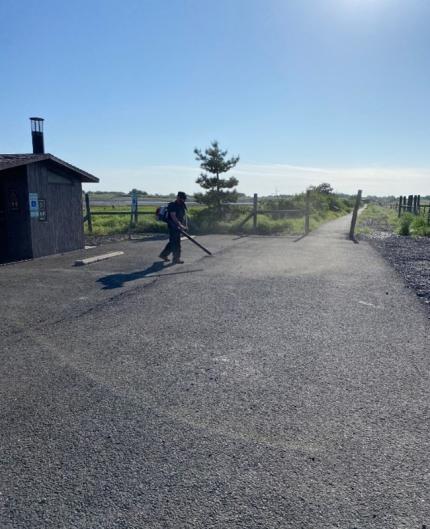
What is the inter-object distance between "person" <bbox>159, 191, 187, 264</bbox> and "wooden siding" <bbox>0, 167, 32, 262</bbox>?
426 centimetres

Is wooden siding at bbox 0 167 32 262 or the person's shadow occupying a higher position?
wooden siding at bbox 0 167 32 262

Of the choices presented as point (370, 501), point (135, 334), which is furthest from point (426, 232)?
point (370, 501)

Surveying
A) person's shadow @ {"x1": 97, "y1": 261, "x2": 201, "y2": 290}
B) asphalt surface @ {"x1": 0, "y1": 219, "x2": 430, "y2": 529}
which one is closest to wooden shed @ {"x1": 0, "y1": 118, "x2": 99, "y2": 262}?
person's shadow @ {"x1": 97, "y1": 261, "x2": 201, "y2": 290}

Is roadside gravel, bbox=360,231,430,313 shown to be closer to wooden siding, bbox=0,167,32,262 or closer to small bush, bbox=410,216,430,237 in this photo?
small bush, bbox=410,216,430,237

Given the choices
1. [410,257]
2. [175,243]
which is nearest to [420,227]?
[410,257]

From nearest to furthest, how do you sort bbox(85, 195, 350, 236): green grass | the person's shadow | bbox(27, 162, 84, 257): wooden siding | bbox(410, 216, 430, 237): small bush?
the person's shadow, bbox(27, 162, 84, 257): wooden siding, bbox(410, 216, 430, 237): small bush, bbox(85, 195, 350, 236): green grass

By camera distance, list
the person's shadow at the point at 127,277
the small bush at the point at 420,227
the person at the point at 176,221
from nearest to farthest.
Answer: the person's shadow at the point at 127,277 < the person at the point at 176,221 < the small bush at the point at 420,227

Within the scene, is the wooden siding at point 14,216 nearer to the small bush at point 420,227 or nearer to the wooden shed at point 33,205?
the wooden shed at point 33,205

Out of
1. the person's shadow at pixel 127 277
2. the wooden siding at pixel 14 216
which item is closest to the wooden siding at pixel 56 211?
the wooden siding at pixel 14 216

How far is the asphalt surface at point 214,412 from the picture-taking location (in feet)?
7.69

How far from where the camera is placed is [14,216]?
1210 cm

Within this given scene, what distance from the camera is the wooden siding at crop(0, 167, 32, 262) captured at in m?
11.8

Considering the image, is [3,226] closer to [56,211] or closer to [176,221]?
[56,211]

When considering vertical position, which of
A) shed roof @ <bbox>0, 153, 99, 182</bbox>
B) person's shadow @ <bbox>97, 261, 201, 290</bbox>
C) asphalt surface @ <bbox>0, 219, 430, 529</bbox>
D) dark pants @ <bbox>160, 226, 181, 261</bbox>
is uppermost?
shed roof @ <bbox>0, 153, 99, 182</bbox>
